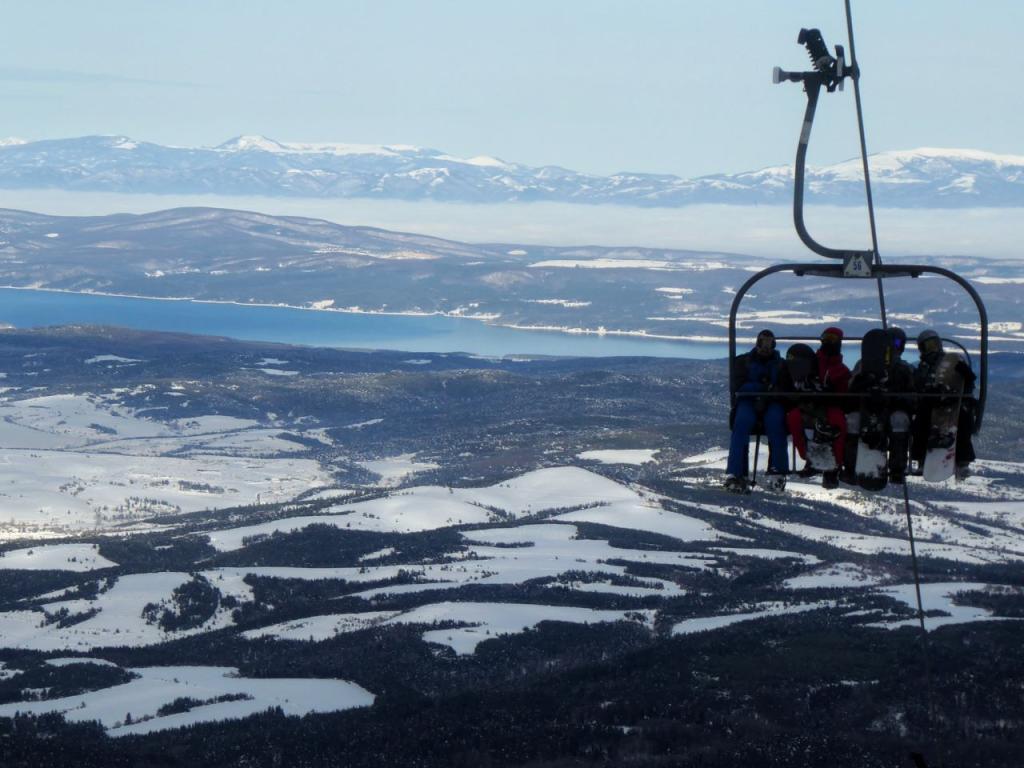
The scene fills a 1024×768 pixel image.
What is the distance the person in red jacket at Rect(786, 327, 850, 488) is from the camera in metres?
23.4

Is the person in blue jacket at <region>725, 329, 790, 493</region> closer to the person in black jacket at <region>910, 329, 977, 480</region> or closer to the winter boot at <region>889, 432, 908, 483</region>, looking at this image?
the winter boot at <region>889, 432, 908, 483</region>

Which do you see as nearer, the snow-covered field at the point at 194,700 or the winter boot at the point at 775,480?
the winter boot at the point at 775,480

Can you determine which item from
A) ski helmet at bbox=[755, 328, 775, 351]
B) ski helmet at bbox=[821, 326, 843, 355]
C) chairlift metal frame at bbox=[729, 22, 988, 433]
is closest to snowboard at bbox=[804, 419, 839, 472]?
ski helmet at bbox=[821, 326, 843, 355]

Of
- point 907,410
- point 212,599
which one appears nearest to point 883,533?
point 212,599

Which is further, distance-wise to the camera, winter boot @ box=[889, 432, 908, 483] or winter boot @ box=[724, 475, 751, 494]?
winter boot @ box=[889, 432, 908, 483]

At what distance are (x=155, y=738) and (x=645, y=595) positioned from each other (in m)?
47.4

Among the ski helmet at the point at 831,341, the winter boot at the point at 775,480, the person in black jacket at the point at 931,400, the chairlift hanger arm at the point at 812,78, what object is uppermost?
the chairlift hanger arm at the point at 812,78

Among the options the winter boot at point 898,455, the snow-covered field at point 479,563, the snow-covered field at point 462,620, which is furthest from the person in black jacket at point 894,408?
the snow-covered field at point 462,620

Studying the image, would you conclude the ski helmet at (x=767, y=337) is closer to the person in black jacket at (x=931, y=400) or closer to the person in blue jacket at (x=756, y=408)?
the person in blue jacket at (x=756, y=408)

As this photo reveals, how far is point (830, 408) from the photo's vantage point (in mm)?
23531

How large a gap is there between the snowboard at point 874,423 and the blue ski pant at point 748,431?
3.53 ft

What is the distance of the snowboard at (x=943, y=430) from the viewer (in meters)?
23.1

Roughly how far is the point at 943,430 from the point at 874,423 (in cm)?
91

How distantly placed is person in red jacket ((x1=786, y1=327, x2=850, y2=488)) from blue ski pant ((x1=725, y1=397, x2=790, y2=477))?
0.16 meters
